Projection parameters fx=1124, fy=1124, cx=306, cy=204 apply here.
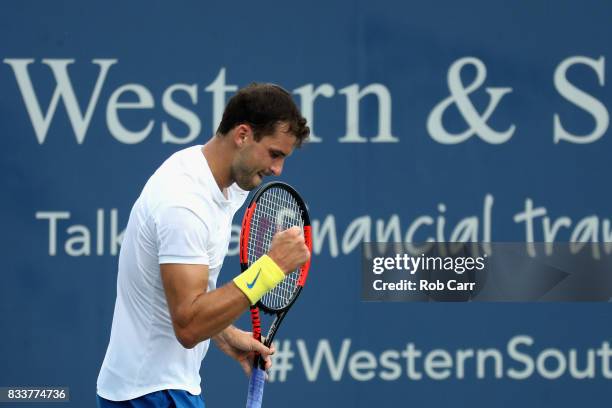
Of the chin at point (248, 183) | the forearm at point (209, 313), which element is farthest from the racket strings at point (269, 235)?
the forearm at point (209, 313)

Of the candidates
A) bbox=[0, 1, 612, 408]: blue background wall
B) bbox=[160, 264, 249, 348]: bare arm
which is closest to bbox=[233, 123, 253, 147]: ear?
bbox=[160, 264, 249, 348]: bare arm

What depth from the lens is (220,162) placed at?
2.89 meters

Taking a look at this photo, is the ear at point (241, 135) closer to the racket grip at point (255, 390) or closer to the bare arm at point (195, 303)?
the bare arm at point (195, 303)

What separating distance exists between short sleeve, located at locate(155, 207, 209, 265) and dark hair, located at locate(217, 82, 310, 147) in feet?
1.04

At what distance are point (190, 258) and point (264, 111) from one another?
44cm

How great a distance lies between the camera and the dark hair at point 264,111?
285 cm

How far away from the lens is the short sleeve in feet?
8.70

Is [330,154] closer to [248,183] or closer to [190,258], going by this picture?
[248,183]

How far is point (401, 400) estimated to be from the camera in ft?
15.4

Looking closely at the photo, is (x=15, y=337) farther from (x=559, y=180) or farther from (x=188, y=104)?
(x=559, y=180)

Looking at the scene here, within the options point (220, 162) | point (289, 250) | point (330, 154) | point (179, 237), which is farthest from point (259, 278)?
point (330, 154)

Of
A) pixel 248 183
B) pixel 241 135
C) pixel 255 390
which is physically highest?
pixel 241 135

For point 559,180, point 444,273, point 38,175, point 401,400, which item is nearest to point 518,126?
point 559,180

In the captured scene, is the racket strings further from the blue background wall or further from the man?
the blue background wall
